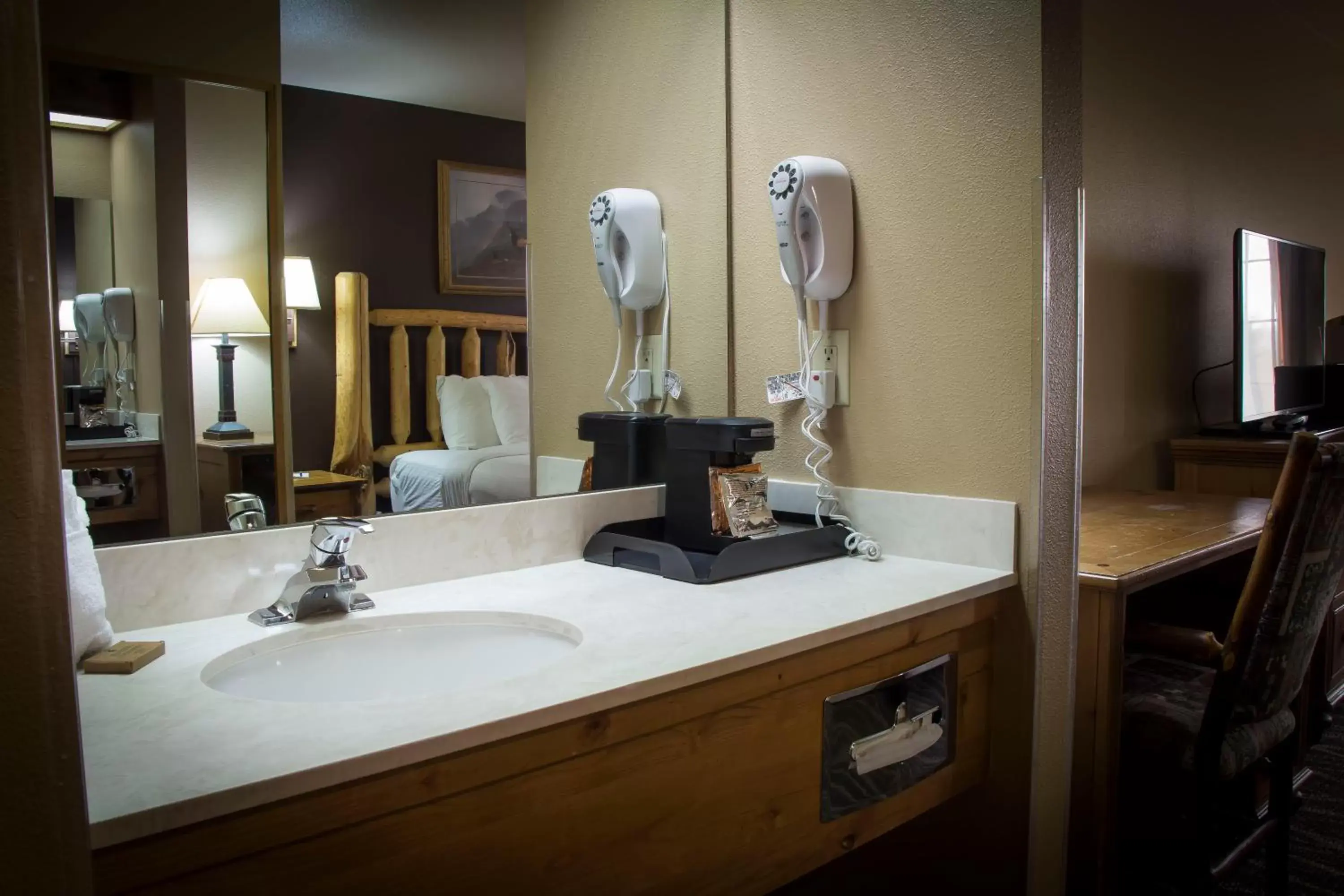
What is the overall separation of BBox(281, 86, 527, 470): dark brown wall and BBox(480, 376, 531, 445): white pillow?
0.08 m

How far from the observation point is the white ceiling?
4.21 feet

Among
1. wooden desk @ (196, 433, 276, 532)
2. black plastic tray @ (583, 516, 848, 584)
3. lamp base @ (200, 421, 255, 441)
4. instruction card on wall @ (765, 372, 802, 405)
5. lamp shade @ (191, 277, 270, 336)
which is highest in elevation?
lamp shade @ (191, 277, 270, 336)

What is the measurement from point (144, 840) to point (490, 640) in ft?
1.97

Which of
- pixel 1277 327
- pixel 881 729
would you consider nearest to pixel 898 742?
pixel 881 729

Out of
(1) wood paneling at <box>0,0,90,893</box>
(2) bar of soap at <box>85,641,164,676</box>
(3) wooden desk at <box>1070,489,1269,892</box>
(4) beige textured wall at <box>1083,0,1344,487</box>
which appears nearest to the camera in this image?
(1) wood paneling at <box>0,0,90,893</box>

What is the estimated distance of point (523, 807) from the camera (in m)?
0.88

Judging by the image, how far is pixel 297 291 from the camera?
1266 mm

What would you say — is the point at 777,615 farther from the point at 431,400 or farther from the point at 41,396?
the point at 41,396

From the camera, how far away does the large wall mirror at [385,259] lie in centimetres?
113

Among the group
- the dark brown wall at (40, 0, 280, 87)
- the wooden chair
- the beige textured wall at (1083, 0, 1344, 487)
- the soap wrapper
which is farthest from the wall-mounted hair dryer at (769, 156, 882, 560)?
the beige textured wall at (1083, 0, 1344, 487)

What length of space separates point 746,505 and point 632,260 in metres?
0.56

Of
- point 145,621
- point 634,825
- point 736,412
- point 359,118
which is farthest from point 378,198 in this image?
point 634,825

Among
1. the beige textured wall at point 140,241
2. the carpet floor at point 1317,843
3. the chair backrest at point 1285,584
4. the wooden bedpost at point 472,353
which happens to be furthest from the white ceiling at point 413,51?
the carpet floor at point 1317,843

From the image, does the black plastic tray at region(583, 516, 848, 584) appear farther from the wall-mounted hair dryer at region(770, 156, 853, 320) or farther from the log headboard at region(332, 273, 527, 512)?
the wall-mounted hair dryer at region(770, 156, 853, 320)
